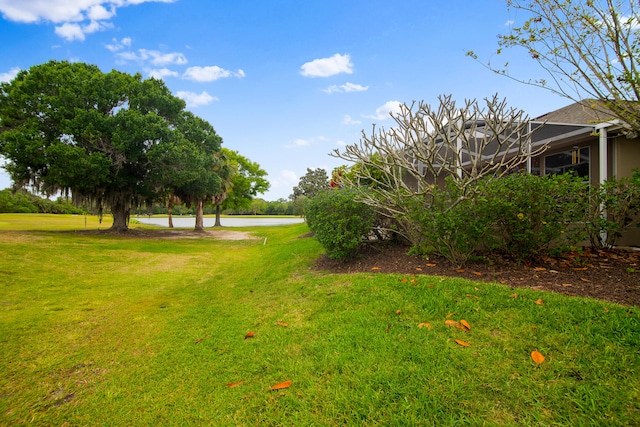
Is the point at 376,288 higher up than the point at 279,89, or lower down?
lower down

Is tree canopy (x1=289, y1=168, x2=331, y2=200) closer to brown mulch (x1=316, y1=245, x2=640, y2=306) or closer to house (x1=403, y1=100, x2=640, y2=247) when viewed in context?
house (x1=403, y1=100, x2=640, y2=247)

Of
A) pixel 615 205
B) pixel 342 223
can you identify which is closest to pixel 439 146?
pixel 342 223

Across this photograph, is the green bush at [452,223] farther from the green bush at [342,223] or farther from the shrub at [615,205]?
the shrub at [615,205]

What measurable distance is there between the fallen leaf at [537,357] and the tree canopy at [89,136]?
15.8m

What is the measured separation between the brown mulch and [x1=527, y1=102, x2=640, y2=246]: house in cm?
231

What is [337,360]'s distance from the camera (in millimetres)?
2328

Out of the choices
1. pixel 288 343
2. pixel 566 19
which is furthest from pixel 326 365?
pixel 566 19

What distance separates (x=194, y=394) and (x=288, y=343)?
89 cm

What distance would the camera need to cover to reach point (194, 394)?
2.16 meters

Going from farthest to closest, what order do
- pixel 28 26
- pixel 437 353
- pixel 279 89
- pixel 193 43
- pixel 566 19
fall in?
1. pixel 279 89
2. pixel 193 43
3. pixel 28 26
4. pixel 566 19
5. pixel 437 353

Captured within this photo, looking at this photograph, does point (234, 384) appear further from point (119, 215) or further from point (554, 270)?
point (119, 215)

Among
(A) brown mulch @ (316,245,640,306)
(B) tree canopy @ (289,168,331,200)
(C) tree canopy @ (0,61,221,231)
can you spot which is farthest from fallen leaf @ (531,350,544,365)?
(B) tree canopy @ (289,168,331,200)

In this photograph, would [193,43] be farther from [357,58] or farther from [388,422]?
[388,422]

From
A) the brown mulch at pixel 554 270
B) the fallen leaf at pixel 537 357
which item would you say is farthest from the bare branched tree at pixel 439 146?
the fallen leaf at pixel 537 357
